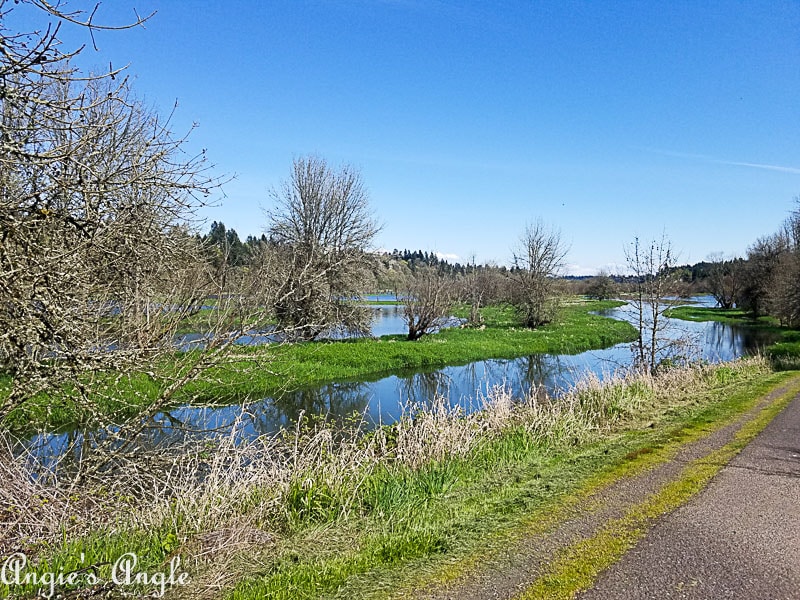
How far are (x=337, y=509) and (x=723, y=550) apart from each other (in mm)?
3335

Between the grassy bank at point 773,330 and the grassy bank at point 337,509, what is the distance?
12898 mm

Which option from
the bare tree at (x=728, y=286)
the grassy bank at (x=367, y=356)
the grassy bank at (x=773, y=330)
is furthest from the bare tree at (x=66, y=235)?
the bare tree at (x=728, y=286)

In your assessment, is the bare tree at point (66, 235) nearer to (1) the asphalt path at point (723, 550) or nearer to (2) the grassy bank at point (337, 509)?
(2) the grassy bank at point (337, 509)

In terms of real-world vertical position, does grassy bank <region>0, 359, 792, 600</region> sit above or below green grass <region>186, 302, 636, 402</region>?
above

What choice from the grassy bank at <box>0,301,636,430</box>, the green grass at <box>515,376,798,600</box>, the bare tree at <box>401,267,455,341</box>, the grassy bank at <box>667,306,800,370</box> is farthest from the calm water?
the bare tree at <box>401,267,455,341</box>

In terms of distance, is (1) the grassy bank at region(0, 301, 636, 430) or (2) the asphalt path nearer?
(2) the asphalt path

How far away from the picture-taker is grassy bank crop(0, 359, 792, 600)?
12.7 feet

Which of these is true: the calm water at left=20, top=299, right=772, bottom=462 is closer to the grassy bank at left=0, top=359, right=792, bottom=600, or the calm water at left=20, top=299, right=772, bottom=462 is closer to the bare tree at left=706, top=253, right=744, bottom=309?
the grassy bank at left=0, top=359, right=792, bottom=600

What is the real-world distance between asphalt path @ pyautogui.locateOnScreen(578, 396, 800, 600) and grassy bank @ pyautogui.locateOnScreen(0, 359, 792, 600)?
3.18 ft

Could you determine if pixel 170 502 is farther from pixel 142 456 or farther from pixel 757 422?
pixel 757 422

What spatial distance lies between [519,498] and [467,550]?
1.36 m

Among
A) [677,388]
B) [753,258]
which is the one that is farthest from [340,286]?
[753,258]

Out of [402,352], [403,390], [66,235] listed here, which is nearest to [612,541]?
[66,235]

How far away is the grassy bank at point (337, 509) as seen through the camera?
3869mm
